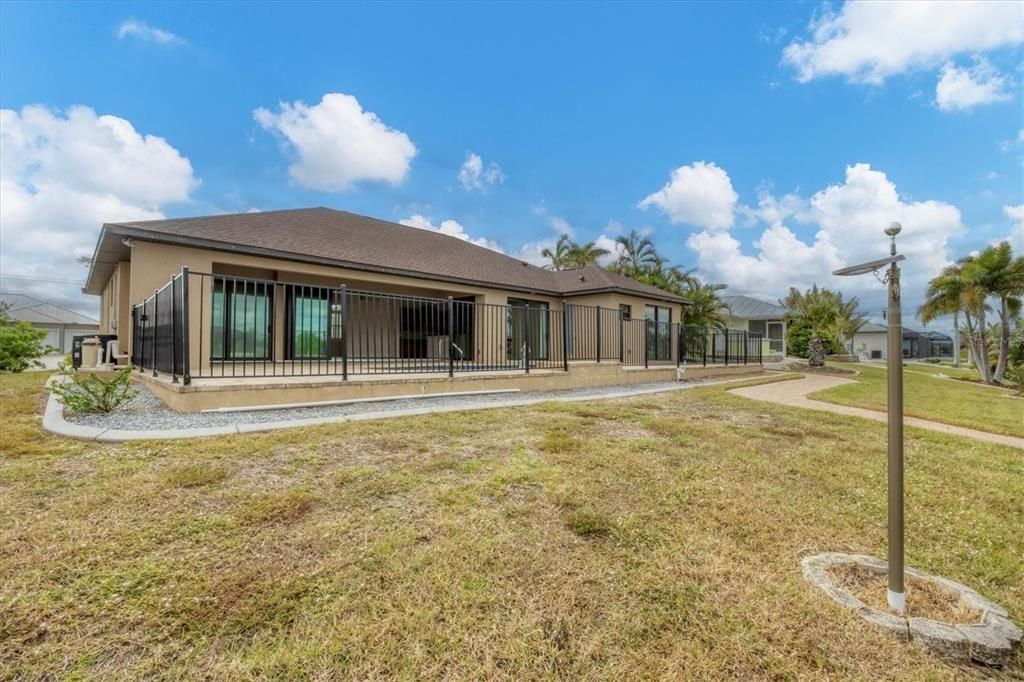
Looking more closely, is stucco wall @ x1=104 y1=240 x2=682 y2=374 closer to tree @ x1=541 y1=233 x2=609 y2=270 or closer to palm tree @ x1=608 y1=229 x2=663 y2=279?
palm tree @ x1=608 y1=229 x2=663 y2=279

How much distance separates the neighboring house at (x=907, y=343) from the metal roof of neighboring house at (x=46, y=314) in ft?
212

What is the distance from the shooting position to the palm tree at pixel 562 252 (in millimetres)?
29828

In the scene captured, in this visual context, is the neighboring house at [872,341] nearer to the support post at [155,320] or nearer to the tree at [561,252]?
the tree at [561,252]

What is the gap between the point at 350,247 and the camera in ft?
40.7

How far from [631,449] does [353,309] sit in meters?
10.2

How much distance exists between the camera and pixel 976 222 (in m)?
8.02

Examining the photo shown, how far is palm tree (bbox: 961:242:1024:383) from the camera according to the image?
21.0m

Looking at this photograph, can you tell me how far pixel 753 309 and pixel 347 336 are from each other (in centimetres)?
3214

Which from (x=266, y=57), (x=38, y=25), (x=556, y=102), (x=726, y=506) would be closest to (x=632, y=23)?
(x=556, y=102)

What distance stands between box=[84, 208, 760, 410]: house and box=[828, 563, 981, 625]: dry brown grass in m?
6.27

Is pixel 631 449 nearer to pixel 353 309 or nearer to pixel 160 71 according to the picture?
pixel 353 309

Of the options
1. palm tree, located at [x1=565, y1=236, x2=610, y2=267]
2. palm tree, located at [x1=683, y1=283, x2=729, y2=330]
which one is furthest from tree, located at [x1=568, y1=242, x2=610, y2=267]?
palm tree, located at [x1=683, y1=283, x2=729, y2=330]

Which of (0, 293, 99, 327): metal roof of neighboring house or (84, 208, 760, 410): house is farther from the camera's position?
(0, 293, 99, 327): metal roof of neighboring house

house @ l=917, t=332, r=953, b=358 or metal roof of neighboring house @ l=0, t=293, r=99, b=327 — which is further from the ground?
metal roof of neighboring house @ l=0, t=293, r=99, b=327
